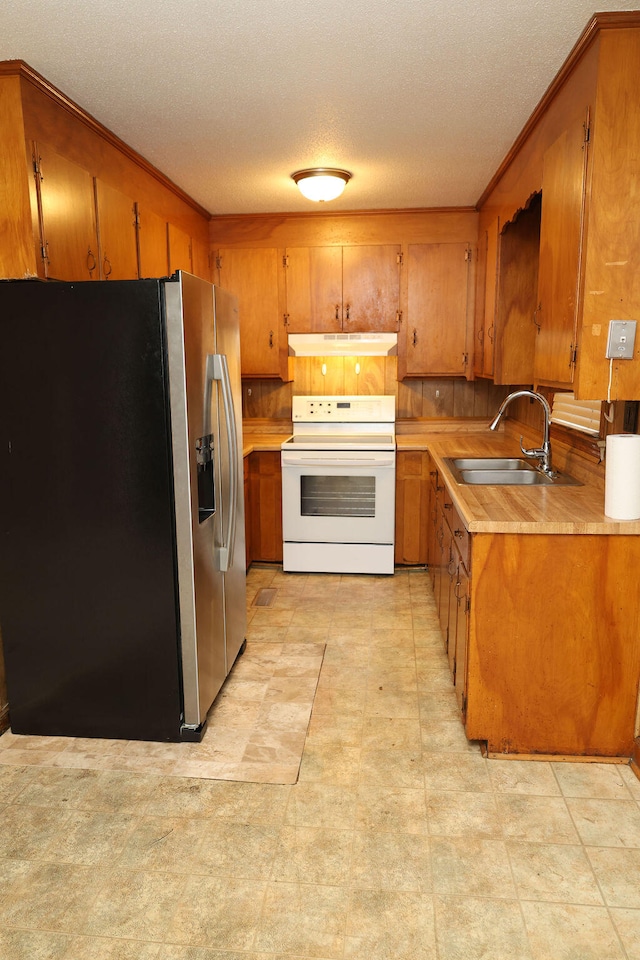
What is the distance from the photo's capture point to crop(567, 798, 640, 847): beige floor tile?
200cm

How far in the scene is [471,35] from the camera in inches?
84.7

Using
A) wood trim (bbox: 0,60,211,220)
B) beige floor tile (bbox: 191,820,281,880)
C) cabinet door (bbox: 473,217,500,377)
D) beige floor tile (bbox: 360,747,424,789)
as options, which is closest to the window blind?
cabinet door (bbox: 473,217,500,377)

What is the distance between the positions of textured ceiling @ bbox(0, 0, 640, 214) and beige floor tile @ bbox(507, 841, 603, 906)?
2.54 m

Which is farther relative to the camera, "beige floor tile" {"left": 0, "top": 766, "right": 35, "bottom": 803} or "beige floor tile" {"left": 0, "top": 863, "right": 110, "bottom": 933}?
"beige floor tile" {"left": 0, "top": 766, "right": 35, "bottom": 803}

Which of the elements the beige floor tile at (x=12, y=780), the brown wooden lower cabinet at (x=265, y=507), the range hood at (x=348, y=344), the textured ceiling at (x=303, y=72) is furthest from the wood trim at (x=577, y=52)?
the beige floor tile at (x=12, y=780)

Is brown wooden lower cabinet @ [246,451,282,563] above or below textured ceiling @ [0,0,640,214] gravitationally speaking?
below

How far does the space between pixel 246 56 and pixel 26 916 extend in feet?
8.98

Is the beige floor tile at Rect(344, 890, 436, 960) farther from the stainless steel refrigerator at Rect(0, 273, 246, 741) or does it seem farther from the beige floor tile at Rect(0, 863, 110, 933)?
the stainless steel refrigerator at Rect(0, 273, 246, 741)

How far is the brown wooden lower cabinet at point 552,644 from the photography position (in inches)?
90.6

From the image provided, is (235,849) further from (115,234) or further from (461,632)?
(115,234)

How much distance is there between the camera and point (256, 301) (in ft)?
15.5

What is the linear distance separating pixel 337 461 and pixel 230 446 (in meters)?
1.62

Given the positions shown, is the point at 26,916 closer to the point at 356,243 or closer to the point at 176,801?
the point at 176,801

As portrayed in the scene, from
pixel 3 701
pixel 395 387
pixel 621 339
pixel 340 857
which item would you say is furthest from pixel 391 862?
pixel 395 387
